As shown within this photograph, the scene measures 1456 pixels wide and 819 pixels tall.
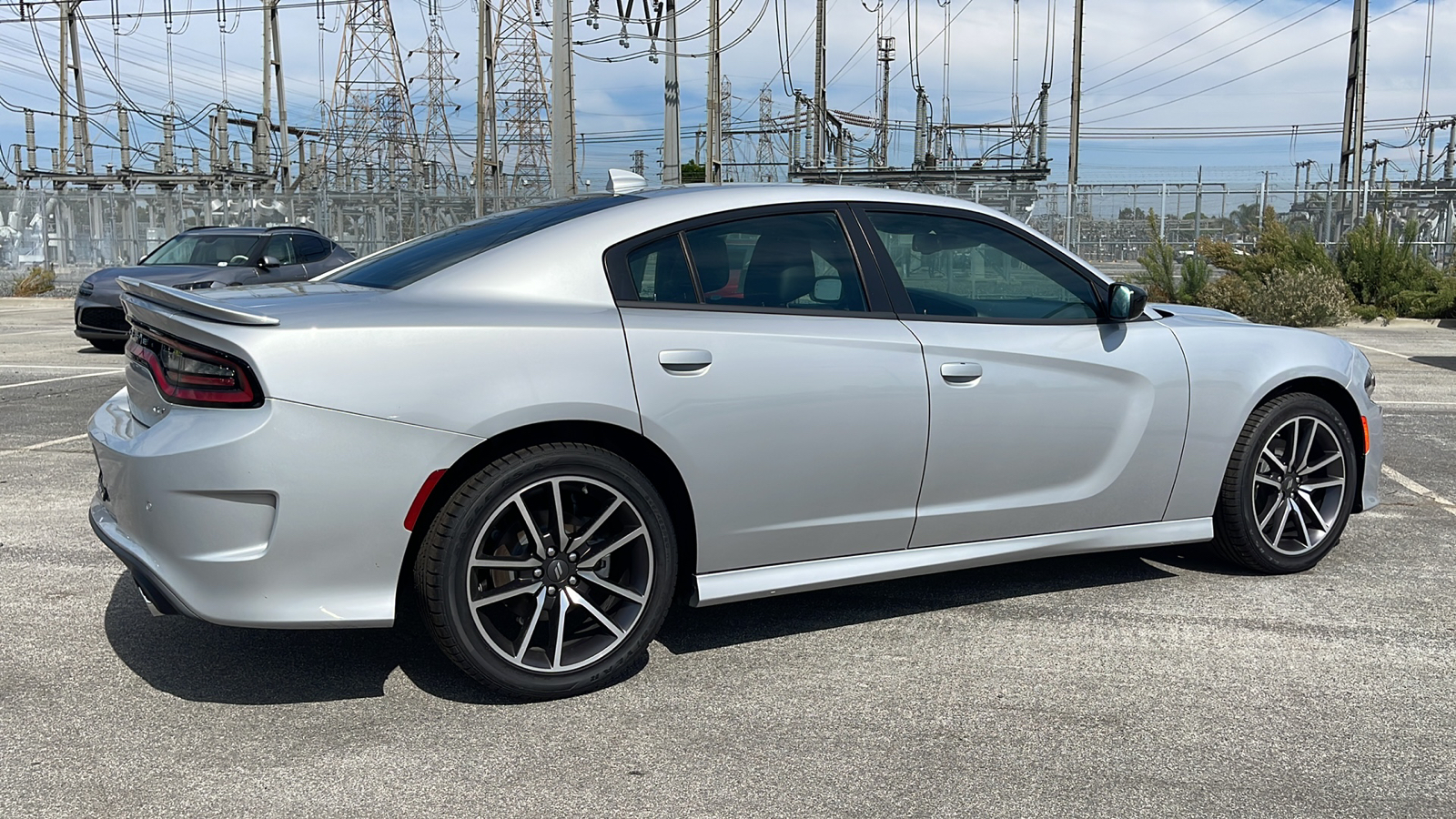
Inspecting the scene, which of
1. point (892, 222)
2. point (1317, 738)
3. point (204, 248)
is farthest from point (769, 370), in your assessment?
point (204, 248)

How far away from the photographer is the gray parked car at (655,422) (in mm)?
3205

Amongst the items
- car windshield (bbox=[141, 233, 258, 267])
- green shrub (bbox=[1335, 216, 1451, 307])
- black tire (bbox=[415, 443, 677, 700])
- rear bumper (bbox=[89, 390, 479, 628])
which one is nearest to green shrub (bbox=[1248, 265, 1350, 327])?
green shrub (bbox=[1335, 216, 1451, 307])

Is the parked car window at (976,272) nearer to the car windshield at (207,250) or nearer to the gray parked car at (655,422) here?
the gray parked car at (655,422)

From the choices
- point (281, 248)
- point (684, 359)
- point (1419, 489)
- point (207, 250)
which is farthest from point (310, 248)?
point (684, 359)

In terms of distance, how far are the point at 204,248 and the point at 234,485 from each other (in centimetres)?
1285

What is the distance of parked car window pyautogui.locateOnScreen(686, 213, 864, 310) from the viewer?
3844 mm

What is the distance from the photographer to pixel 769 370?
3.72m

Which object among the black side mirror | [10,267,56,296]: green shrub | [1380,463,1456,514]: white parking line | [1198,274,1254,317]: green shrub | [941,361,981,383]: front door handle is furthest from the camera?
[10,267,56,296]: green shrub

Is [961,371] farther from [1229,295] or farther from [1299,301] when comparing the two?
[1229,295]

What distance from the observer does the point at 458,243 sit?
13.2 ft

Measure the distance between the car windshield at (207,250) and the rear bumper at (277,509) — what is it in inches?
469

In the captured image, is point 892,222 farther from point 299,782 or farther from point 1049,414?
point 299,782

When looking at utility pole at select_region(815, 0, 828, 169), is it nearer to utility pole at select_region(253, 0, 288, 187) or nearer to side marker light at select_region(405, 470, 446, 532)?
utility pole at select_region(253, 0, 288, 187)

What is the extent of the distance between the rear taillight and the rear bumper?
0.03m
